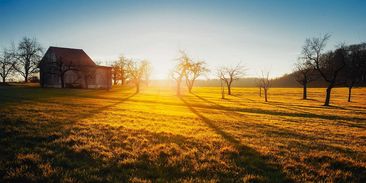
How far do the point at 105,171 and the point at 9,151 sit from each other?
3.33 meters

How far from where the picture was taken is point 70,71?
160 feet

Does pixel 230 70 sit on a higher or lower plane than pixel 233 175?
higher

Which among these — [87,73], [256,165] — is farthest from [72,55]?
[256,165]

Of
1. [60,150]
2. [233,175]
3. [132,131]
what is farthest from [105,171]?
[132,131]

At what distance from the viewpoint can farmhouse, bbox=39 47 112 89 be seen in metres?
47.3

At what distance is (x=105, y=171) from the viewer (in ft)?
16.9

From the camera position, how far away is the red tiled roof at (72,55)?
4983cm

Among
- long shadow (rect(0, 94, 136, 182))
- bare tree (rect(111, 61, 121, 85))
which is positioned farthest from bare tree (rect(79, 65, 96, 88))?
long shadow (rect(0, 94, 136, 182))

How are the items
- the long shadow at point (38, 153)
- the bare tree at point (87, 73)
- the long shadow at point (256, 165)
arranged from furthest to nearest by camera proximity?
the bare tree at point (87, 73)
the long shadow at point (256, 165)
the long shadow at point (38, 153)

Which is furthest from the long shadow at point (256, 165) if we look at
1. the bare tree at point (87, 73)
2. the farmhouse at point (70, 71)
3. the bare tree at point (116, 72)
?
the bare tree at point (116, 72)

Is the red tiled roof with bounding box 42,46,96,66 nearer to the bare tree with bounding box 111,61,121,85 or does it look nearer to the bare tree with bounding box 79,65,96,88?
the bare tree with bounding box 79,65,96,88

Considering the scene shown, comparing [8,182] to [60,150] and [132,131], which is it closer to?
[60,150]

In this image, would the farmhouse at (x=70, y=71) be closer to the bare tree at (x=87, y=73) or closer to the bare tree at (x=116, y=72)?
the bare tree at (x=87, y=73)

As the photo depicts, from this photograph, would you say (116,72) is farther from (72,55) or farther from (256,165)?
(256,165)
